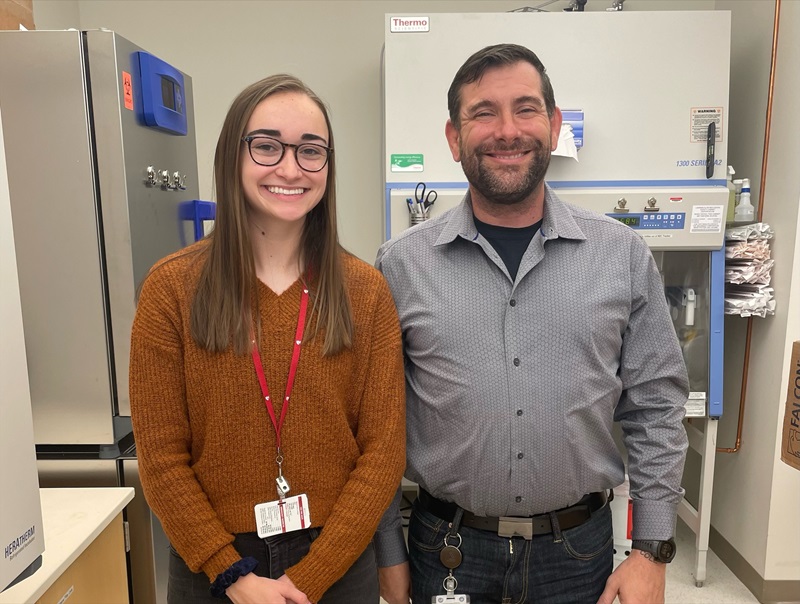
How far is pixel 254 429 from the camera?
106 cm

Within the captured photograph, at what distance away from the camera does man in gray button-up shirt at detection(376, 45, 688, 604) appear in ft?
3.95

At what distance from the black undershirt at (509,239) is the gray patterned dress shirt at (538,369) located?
0.04 meters

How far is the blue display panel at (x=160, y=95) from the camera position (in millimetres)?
1700

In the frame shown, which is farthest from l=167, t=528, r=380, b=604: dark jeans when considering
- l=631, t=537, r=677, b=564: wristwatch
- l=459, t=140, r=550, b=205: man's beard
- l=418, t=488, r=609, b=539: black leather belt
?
l=459, t=140, r=550, b=205: man's beard

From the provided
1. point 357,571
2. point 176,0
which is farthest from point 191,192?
point 357,571

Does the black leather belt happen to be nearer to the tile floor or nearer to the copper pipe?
the tile floor

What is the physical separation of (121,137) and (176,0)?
158cm

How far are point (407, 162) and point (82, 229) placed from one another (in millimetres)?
1115

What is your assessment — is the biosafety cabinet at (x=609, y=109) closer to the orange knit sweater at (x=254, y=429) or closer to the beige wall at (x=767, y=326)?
the beige wall at (x=767, y=326)

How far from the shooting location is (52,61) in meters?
1.55

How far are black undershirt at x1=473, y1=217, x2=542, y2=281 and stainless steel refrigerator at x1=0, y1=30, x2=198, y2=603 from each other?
97cm

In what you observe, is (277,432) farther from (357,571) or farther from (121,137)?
(121,137)

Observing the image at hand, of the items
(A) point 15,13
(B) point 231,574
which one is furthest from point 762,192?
(A) point 15,13

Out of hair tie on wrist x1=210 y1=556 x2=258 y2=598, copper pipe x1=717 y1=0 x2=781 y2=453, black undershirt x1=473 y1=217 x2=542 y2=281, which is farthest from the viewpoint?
copper pipe x1=717 y1=0 x2=781 y2=453
